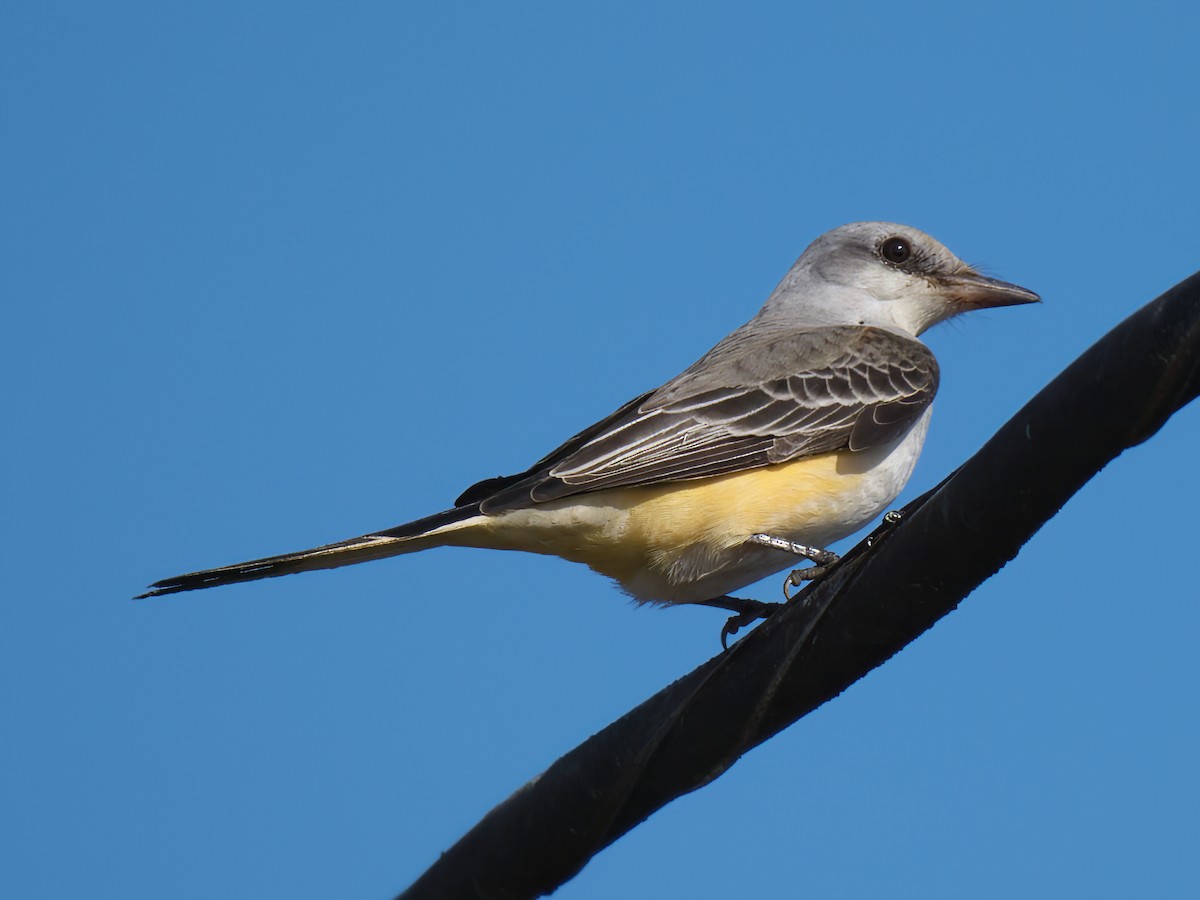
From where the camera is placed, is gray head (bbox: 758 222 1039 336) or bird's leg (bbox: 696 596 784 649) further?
gray head (bbox: 758 222 1039 336)

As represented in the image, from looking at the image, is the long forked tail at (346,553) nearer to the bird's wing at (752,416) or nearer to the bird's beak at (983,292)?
the bird's wing at (752,416)

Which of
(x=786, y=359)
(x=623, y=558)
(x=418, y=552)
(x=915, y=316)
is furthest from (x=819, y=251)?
(x=418, y=552)

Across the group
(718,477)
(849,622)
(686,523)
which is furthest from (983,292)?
(849,622)

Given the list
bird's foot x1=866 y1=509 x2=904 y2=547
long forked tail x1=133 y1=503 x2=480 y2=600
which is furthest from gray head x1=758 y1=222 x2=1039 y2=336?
bird's foot x1=866 y1=509 x2=904 y2=547

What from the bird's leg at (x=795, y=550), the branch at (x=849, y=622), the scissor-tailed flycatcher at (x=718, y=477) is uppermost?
the scissor-tailed flycatcher at (x=718, y=477)

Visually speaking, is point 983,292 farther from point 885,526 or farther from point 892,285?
point 885,526

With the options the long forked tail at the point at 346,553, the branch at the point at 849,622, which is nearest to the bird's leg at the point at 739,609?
the long forked tail at the point at 346,553

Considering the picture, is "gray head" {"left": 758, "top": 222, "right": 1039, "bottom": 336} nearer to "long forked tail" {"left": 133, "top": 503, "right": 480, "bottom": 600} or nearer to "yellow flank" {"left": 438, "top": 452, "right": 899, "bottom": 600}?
"yellow flank" {"left": 438, "top": 452, "right": 899, "bottom": 600}

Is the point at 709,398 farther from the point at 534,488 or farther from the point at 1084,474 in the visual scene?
the point at 1084,474
